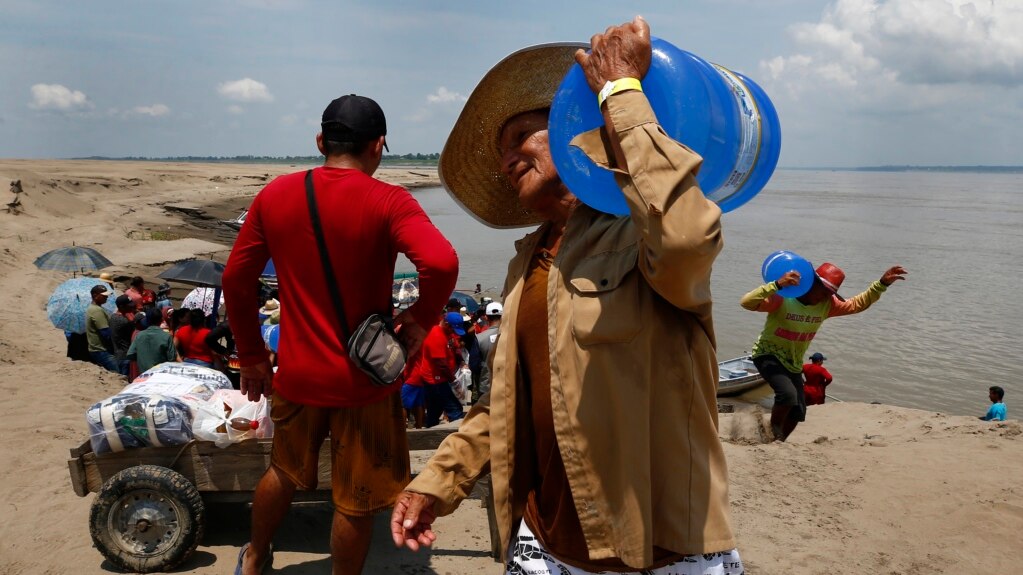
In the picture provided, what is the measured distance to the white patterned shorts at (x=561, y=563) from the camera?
1841 mm

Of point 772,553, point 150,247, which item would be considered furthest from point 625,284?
point 150,247

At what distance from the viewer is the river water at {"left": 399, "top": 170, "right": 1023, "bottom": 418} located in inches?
612

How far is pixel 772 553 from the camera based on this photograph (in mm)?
4613

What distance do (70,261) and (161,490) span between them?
10967mm

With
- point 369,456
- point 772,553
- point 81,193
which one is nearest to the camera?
point 369,456

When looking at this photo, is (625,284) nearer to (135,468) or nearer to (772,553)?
(135,468)

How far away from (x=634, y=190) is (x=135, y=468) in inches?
133

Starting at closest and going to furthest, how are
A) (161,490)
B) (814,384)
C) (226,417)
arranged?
(161,490) → (226,417) → (814,384)

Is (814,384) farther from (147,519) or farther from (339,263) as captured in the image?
(339,263)

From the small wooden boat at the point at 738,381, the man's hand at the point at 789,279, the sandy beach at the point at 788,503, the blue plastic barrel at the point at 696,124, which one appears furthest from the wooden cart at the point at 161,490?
the small wooden boat at the point at 738,381

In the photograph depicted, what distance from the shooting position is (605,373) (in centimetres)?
177

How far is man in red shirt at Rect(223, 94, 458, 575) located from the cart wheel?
1038 millimetres

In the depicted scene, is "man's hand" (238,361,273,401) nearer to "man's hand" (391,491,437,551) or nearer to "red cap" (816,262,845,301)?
"man's hand" (391,491,437,551)

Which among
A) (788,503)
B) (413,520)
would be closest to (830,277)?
(788,503)
